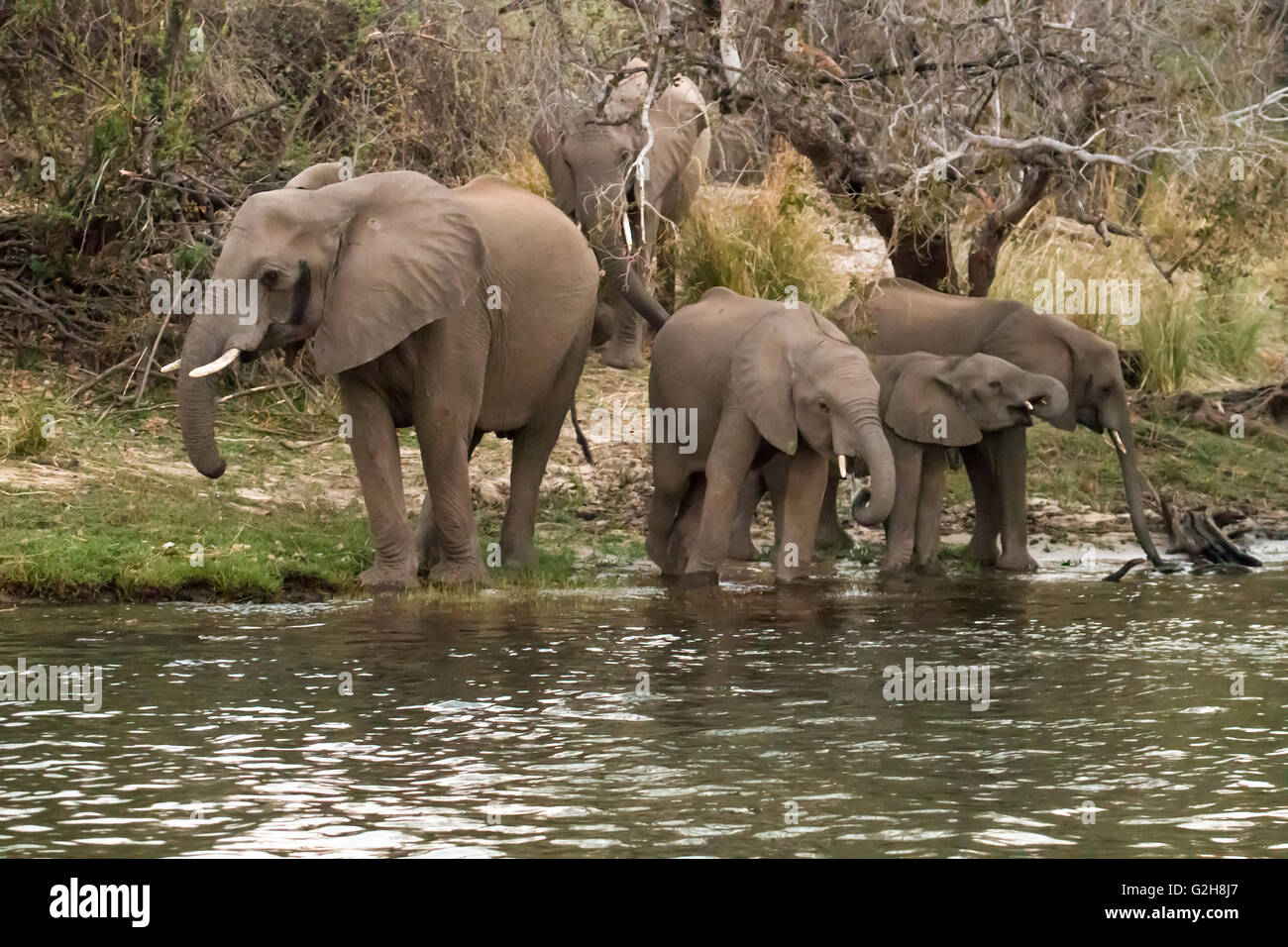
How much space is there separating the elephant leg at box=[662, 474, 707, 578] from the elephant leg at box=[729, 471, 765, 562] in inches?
11.3

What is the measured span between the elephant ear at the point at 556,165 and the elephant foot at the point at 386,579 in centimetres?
491

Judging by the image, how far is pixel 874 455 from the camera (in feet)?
41.3

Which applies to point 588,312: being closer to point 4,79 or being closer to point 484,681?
point 484,681

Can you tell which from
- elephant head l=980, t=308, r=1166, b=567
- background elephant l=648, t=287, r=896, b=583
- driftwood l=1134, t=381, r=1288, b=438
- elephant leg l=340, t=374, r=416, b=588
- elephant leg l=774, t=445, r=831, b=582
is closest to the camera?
elephant leg l=340, t=374, r=416, b=588

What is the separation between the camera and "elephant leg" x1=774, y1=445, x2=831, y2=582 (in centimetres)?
1305

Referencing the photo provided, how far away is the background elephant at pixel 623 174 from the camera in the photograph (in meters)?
15.8

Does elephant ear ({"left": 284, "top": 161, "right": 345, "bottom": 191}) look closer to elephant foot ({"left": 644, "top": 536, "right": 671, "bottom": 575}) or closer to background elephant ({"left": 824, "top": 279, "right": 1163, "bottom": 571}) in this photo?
elephant foot ({"left": 644, "top": 536, "right": 671, "bottom": 575})

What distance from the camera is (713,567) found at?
43.5 ft

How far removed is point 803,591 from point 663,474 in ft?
4.50

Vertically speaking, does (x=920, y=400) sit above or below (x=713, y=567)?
above

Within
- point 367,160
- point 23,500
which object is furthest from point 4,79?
point 23,500

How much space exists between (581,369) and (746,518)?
4.73ft

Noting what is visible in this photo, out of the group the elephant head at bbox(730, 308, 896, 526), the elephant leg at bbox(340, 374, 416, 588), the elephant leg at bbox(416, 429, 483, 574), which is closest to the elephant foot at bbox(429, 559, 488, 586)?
the elephant leg at bbox(340, 374, 416, 588)

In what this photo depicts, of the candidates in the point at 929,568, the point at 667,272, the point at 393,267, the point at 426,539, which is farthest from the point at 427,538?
the point at 667,272
